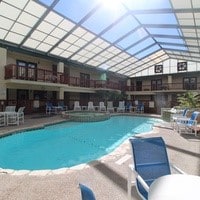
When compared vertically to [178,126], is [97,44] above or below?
above

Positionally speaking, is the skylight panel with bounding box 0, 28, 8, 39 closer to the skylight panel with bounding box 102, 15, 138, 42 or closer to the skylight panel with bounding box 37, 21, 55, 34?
the skylight panel with bounding box 37, 21, 55, 34

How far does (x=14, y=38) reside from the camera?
572 inches

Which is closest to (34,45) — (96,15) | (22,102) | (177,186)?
(22,102)

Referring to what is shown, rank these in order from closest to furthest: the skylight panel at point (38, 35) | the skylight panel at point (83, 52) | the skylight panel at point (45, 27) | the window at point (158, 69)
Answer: the skylight panel at point (45, 27)
the skylight panel at point (38, 35)
the skylight panel at point (83, 52)
the window at point (158, 69)

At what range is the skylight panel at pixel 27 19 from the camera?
1235cm

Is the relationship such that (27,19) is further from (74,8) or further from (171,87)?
(171,87)

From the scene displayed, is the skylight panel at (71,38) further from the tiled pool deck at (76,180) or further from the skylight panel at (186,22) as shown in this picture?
the tiled pool deck at (76,180)

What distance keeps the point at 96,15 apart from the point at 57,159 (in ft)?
28.7

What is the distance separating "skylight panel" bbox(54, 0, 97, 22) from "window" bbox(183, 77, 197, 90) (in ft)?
55.3

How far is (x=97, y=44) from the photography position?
1775 cm

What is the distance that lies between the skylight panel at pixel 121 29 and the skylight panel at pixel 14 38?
5.49m

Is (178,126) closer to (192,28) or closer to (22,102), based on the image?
(192,28)

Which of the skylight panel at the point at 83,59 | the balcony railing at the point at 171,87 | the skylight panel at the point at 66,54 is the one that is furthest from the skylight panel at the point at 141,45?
the balcony railing at the point at 171,87

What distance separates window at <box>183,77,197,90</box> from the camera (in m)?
25.7
